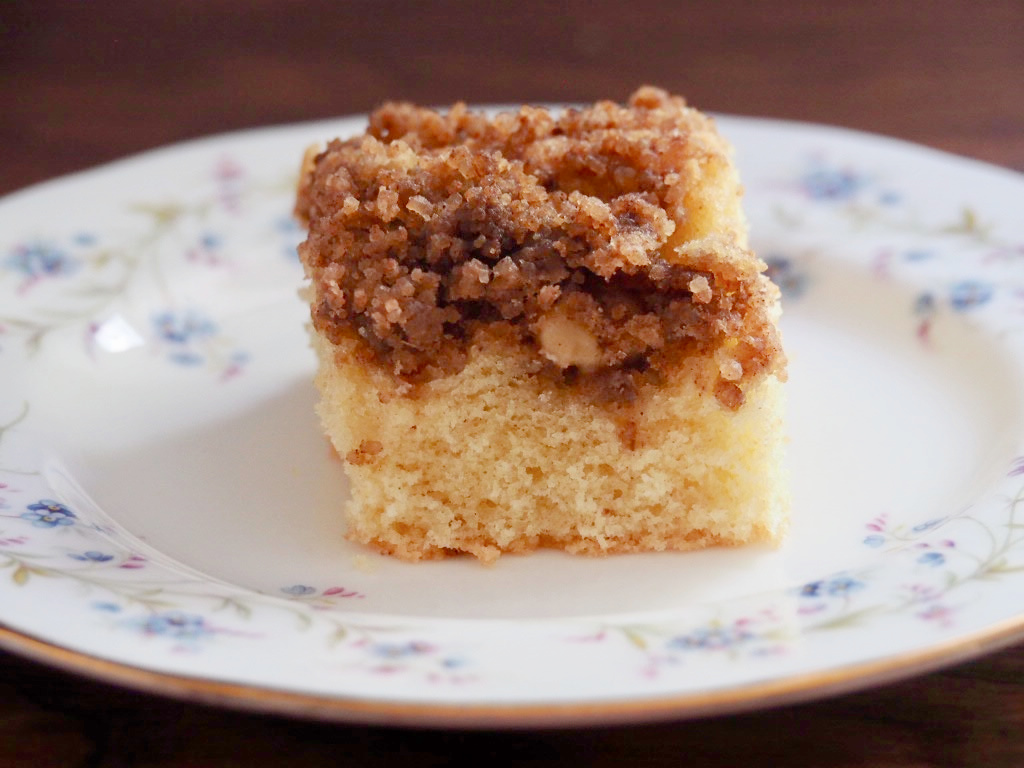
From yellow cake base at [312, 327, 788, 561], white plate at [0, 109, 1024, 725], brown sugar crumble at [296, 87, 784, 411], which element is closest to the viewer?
white plate at [0, 109, 1024, 725]

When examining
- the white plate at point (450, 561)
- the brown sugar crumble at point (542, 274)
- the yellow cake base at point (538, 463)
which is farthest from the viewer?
the yellow cake base at point (538, 463)

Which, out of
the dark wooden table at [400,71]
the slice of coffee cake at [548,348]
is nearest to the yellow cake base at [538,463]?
the slice of coffee cake at [548,348]

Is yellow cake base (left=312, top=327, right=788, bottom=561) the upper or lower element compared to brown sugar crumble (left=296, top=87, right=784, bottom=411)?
lower

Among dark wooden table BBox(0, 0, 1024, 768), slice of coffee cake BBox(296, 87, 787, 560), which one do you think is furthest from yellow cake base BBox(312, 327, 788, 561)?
dark wooden table BBox(0, 0, 1024, 768)

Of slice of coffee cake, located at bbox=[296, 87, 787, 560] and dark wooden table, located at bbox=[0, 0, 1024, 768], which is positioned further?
dark wooden table, located at bbox=[0, 0, 1024, 768]

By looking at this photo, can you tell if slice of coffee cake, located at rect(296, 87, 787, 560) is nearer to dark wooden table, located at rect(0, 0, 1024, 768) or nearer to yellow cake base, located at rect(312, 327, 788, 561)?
yellow cake base, located at rect(312, 327, 788, 561)

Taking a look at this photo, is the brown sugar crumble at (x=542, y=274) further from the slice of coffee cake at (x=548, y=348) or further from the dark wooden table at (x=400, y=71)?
the dark wooden table at (x=400, y=71)

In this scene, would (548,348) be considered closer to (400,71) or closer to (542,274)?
(542,274)
